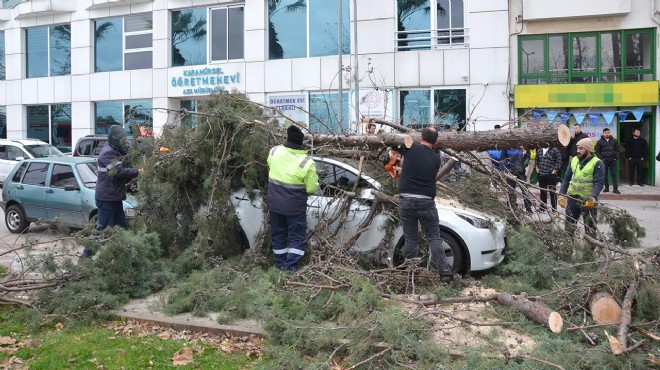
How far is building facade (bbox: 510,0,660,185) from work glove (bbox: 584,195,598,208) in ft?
36.2

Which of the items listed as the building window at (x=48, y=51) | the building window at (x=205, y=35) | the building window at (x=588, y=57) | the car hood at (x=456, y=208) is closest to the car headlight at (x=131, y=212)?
the car hood at (x=456, y=208)

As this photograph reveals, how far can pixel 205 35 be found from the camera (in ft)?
76.1

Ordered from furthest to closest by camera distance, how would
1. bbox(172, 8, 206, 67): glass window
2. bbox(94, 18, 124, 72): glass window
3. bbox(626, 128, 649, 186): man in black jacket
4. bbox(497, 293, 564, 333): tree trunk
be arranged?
1. bbox(94, 18, 124, 72): glass window
2. bbox(172, 8, 206, 67): glass window
3. bbox(626, 128, 649, 186): man in black jacket
4. bbox(497, 293, 564, 333): tree trunk

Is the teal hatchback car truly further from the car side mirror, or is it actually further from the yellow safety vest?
the yellow safety vest

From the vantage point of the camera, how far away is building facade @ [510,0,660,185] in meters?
19.0

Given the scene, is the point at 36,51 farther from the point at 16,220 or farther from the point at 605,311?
the point at 605,311

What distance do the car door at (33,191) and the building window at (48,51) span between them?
15.8m

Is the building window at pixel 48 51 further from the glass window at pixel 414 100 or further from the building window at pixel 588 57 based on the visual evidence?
the building window at pixel 588 57

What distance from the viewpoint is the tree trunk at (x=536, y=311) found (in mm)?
4984

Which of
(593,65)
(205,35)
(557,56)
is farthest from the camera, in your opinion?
(205,35)

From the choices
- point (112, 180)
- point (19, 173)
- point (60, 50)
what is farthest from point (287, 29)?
point (112, 180)

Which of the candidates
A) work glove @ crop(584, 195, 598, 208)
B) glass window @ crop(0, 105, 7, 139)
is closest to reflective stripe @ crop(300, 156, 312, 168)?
work glove @ crop(584, 195, 598, 208)

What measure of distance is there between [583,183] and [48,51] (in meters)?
24.1

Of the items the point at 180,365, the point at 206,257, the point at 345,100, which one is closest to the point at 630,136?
the point at 345,100
